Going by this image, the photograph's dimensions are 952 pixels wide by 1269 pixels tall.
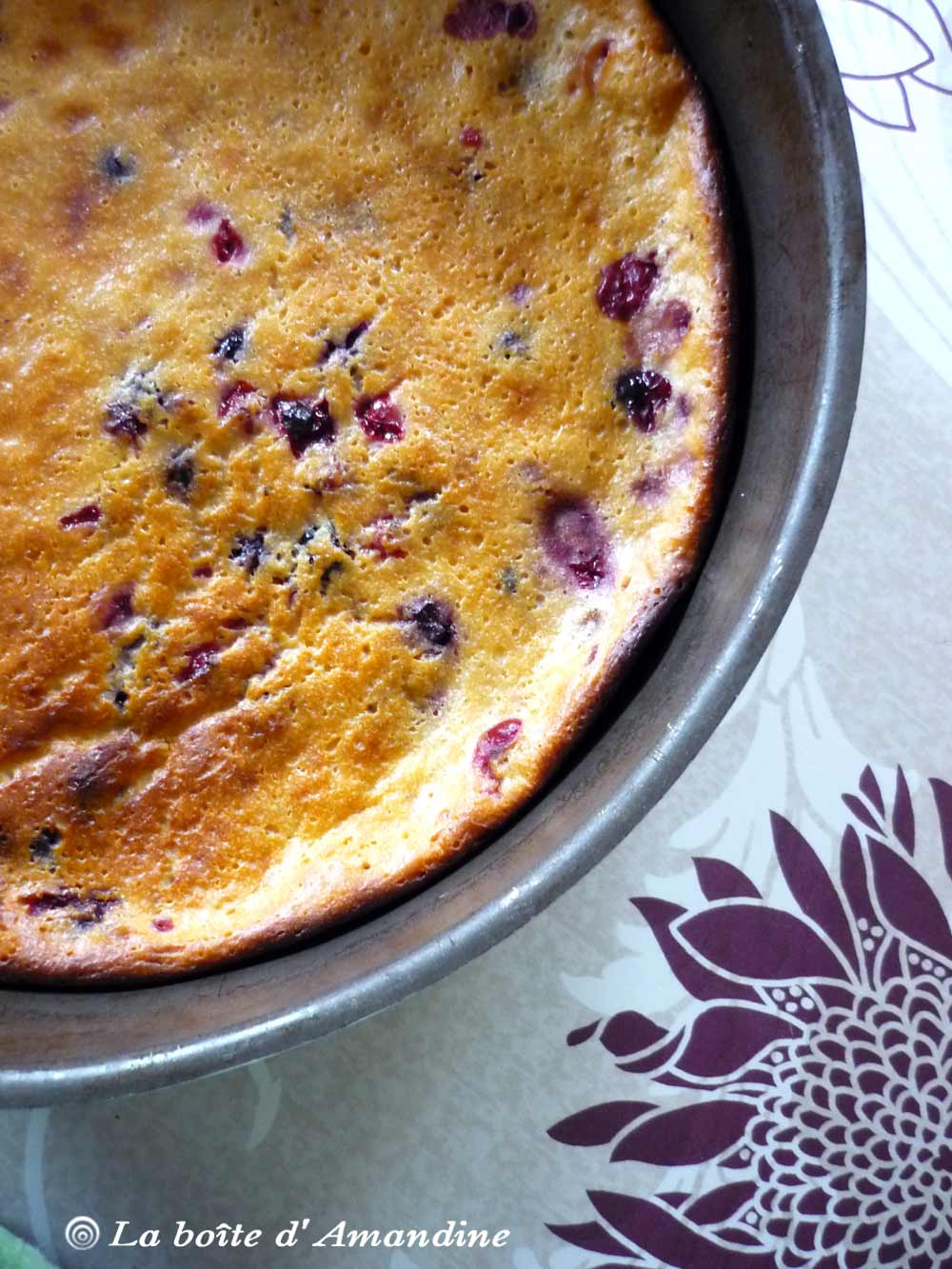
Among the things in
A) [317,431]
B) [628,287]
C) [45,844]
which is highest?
[628,287]

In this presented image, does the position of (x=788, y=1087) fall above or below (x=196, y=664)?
below

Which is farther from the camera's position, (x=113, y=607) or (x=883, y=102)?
(x=883, y=102)

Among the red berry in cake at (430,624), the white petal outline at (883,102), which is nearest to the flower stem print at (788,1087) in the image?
the red berry in cake at (430,624)

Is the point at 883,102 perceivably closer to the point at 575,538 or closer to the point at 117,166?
the point at 575,538

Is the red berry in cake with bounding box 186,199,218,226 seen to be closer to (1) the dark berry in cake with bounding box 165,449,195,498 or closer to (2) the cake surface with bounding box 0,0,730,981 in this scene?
(2) the cake surface with bounding box 0,0,730,981

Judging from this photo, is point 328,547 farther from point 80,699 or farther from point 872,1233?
point 872,1233

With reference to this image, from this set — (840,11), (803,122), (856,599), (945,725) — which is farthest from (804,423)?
(840,11)

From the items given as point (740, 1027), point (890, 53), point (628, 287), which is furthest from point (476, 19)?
point (740, 1027)
